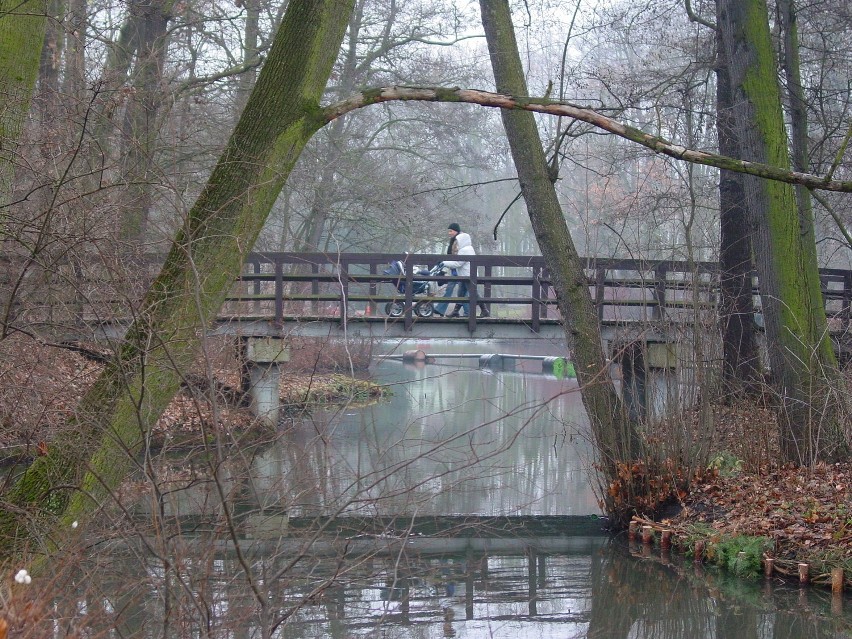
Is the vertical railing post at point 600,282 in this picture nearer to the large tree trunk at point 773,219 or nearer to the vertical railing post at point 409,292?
the large tree trunk at point 773,219

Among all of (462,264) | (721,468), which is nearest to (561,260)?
(721,468)

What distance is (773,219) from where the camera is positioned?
10805mm

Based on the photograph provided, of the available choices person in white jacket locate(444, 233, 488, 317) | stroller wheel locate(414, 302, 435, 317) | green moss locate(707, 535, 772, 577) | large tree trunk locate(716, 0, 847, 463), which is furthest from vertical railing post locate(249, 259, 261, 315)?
green moss locate(707, 535, 772, 577)

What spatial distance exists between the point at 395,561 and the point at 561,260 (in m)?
6.90

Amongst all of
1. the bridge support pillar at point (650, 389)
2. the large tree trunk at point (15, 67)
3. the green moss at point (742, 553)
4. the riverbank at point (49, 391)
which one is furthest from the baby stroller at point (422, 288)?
the large tree trunk at point (15, 67)

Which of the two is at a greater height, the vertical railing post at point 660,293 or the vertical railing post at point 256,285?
the vertical railing post at point 256,285

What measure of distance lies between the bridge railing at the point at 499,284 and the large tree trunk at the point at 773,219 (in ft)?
2.42

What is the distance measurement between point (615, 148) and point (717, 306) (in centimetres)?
511

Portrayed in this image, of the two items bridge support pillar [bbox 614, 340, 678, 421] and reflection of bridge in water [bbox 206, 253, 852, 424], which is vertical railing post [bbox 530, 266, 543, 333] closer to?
reflection of bridge in water [bbox 206, 253, 852, 424]

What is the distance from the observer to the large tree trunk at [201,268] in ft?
16.8

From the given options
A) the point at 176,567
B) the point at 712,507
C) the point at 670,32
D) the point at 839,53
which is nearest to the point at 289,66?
the point at 176,567

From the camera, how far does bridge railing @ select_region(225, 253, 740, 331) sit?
33.8 ft

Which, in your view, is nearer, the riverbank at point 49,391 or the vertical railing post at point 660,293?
the riverbank at point 49,391

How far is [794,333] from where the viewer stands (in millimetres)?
10562
